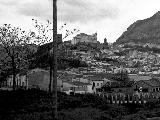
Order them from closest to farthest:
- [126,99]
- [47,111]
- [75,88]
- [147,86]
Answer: [47,111], [126,99], [75,88], [147,86]

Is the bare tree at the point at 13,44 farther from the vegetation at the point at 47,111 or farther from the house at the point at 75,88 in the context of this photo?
the house at the point at 75,88

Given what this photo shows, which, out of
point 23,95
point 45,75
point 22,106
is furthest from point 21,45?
point 45,75

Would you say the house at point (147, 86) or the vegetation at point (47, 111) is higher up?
the house at point (147, 86)

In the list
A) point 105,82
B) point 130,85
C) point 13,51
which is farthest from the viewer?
point 105,82

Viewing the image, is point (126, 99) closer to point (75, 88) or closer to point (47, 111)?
point (75, 88)

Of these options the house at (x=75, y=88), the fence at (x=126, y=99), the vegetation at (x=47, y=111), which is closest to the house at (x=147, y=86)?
the house at (x=75, y=88)

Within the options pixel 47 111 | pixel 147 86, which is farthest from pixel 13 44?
pixel 147 86

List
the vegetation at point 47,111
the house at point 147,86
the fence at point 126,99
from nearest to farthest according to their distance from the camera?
the vegetation at point 47,111 < the fence at point 126,99 < the house at point 147,86

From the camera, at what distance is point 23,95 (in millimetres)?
35250

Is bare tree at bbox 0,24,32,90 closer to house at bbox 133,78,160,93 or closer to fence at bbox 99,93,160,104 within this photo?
fence at bbox 99,93,160,104

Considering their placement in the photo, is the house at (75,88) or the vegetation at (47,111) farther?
the house at (75,88)

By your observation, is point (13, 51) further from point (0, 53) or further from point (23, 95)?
point (23, 95)

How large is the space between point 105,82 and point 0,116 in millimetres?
73248

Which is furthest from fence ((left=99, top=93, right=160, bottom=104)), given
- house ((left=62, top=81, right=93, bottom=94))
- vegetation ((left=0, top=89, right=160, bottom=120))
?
house ((left=62, top=81, right=93, bottom=94))
